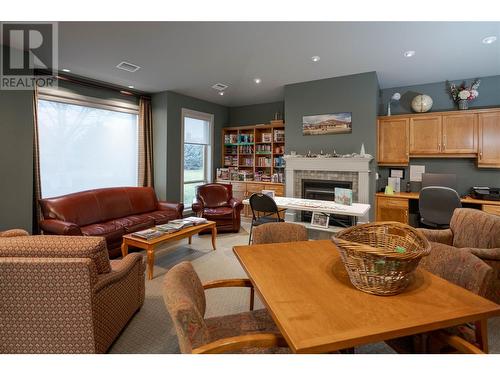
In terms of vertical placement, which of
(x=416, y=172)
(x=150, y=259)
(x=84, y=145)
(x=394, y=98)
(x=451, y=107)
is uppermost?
(x=394, y=98)

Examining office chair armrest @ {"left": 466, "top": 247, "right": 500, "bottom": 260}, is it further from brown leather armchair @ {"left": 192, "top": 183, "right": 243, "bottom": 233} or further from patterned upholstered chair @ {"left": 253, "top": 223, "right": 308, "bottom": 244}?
brown leather armchair @ {"left": 192, "top": 183, "right": 243, "bottom": 233}

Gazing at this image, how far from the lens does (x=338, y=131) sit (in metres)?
4.69

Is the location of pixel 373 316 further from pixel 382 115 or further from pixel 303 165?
pixel 382 115

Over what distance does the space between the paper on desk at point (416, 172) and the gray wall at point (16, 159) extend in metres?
6.00

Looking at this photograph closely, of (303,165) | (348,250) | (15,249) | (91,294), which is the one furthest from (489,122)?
(15,249)

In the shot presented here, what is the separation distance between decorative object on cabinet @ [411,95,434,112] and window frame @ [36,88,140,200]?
5.12 metres

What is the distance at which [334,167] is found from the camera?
182 inches

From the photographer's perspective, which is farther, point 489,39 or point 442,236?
point 489,39

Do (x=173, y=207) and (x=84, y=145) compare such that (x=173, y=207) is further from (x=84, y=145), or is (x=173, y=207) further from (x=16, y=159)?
(x=16, y=159)

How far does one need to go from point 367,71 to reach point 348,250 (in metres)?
4.00

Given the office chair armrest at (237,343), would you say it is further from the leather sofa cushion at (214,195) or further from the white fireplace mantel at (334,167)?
the leather sofa cushion at (214,195)

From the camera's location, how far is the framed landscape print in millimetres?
4605

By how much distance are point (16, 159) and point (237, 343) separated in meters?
4.01

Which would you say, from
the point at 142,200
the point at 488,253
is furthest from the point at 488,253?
the point at 142,200
